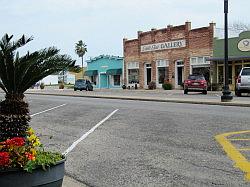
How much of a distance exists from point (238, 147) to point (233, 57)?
32830 millimetres

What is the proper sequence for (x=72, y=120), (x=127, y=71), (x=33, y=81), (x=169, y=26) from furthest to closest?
(x=127, y=71), (x=169, y=26), (x=72, y=120), (x=33, y=81)

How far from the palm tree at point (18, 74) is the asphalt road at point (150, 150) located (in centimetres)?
106

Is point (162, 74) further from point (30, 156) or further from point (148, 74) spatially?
point (30, 156)

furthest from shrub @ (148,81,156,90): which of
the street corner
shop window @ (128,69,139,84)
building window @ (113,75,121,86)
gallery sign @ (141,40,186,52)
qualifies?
the street corner

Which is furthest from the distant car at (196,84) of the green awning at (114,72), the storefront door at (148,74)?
the green awning at (114,72)

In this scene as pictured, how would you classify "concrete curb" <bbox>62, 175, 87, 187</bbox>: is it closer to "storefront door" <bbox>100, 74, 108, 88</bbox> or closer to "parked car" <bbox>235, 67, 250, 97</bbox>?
"parked car" <bbox>235, 67, 250, 97</bbox>

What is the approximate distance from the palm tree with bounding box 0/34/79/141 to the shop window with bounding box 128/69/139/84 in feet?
161

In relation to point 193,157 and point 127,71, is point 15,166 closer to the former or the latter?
point 193,157

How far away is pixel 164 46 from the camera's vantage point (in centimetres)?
5094

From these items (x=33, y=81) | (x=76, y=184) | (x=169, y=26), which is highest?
(x=169, y=26)

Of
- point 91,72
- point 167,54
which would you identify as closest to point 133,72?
point 167,54

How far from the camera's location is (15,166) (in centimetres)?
492

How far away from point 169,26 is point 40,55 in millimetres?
44826

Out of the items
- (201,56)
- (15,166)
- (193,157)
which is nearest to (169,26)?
(201,56)
